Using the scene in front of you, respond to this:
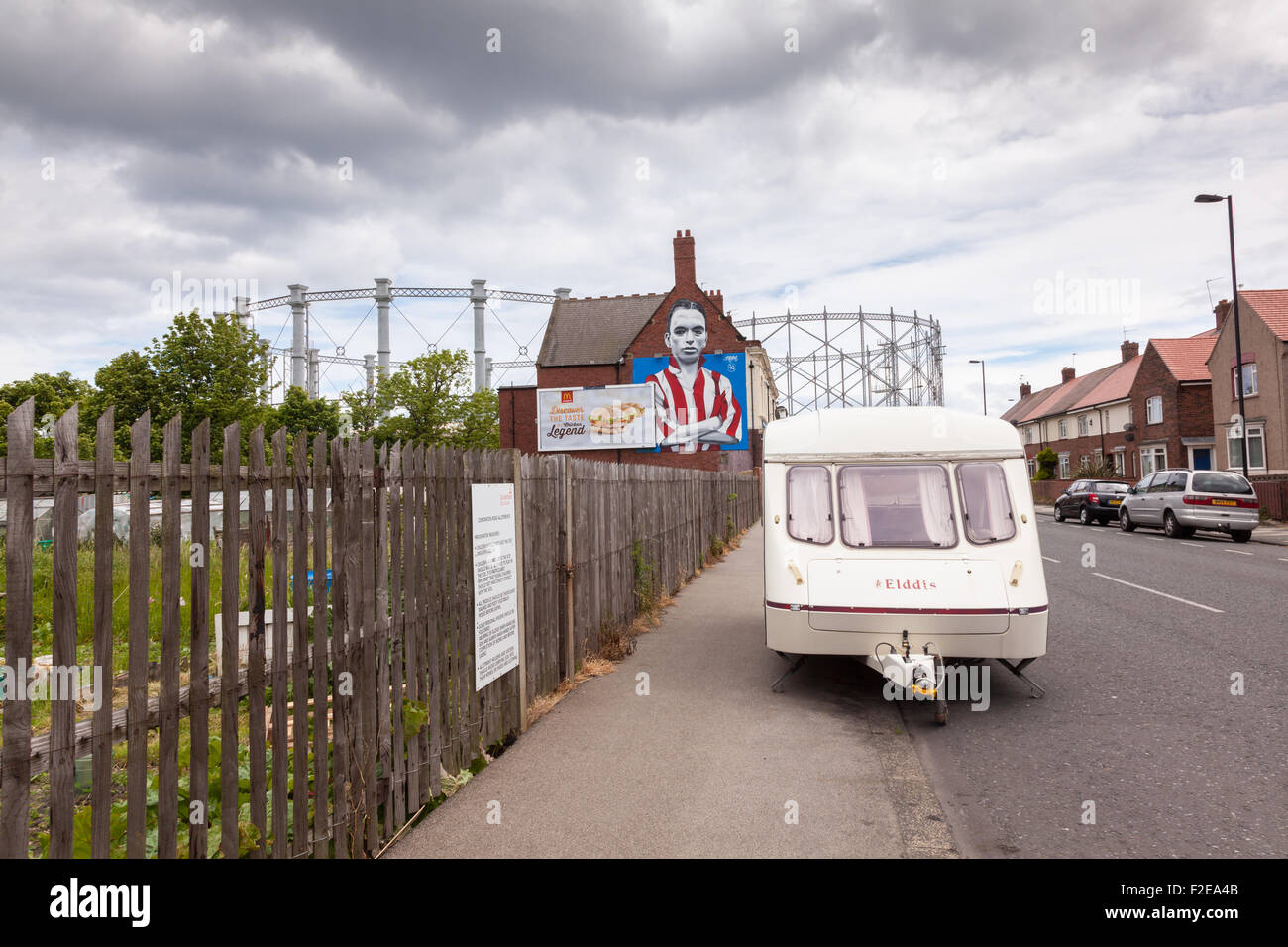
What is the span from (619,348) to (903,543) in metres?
41.7

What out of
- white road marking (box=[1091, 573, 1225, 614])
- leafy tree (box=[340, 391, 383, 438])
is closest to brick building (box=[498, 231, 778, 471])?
leafy tree (box=[340, 391, 383, 438])

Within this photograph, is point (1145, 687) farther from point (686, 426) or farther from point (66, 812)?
point (686, 426)

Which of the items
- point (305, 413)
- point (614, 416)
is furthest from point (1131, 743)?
point (305, 413)

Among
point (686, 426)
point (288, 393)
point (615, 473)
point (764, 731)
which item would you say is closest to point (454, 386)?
point (288, 393)

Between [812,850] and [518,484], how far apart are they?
343 centimetres

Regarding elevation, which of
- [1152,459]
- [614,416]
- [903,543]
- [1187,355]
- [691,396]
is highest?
[1187,355]

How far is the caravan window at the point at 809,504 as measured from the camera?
7.30 metres

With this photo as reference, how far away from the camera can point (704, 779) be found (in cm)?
518

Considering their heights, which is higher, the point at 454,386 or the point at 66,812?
the point at 454,386

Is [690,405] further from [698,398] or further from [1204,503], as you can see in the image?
[1204,503]

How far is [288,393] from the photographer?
54344 mm

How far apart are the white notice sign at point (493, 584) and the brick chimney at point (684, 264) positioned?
138 feet

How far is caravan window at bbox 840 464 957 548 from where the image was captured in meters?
7.24

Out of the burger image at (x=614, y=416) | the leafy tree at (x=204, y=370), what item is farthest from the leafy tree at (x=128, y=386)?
the burger image at (x=614, y=416)
